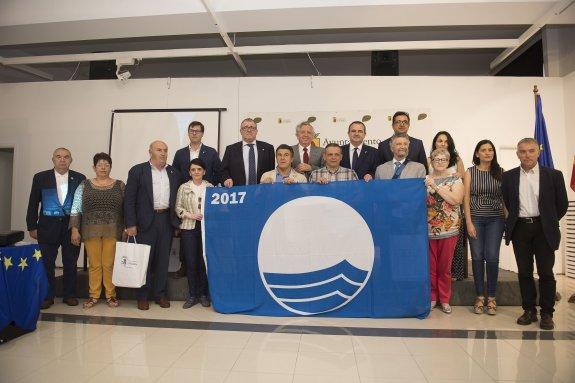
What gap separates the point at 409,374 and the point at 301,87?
4.60m

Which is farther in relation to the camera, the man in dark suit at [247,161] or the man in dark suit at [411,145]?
the man in dark suit at [247,161]

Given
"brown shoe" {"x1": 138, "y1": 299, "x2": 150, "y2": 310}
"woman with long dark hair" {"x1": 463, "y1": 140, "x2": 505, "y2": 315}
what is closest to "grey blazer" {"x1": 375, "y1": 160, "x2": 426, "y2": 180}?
"woman with long dark hair" {"x1": 463, "y1": 140, "x2": 505, "y2": 315}

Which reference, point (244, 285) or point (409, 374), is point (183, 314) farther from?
point (409, 374)

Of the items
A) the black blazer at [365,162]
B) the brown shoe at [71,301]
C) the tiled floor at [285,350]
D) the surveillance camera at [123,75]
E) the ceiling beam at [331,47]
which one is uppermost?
the ceiling beam at [331,47]

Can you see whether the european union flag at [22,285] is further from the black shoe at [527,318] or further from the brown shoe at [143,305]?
the black shoe at [527,318]

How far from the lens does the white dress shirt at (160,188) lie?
3.54m

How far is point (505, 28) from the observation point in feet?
18.4

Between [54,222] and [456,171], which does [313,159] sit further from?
[54,222]

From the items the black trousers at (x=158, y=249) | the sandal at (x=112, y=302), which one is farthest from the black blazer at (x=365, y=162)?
the sandal at (x=112, y=302)

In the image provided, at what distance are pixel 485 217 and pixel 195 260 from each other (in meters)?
2.75

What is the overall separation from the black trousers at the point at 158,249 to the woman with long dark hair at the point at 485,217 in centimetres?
287

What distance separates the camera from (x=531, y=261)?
3.02 m

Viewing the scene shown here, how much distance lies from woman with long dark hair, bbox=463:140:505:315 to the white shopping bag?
301 centimetres

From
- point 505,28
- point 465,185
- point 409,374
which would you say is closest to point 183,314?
point 409,374
